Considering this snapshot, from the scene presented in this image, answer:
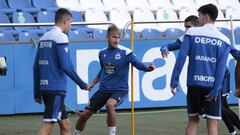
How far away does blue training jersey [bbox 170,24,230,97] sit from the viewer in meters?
7.61

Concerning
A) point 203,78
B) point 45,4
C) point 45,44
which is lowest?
point 203,78

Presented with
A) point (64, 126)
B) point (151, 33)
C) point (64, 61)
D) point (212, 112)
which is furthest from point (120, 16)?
point (212, 112)

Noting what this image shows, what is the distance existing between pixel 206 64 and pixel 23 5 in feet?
29.3

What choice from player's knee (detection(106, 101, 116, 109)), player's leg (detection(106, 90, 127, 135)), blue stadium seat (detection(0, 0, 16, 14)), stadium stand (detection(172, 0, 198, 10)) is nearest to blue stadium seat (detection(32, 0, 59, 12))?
blue stadium seat (detection(0, 0, 16, 14))

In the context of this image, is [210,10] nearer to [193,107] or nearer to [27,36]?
[193,107]

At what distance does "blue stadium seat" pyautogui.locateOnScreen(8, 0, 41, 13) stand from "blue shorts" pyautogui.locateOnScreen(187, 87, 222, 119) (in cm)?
830

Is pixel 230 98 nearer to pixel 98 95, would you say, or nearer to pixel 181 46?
pixel 98 95

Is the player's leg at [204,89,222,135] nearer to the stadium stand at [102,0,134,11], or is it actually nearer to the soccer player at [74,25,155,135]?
the soccer player at [74,25,155,135]

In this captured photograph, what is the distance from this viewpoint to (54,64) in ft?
25.8

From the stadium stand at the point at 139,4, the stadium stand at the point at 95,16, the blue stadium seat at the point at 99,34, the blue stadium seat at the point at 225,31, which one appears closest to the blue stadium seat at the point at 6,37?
the blue stadium seat at the point at 99,34

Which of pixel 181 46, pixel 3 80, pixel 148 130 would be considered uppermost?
pixel 181 46

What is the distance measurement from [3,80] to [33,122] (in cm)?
127

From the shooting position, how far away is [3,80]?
12625 mm

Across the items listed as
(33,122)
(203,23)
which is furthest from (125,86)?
(33,122)
